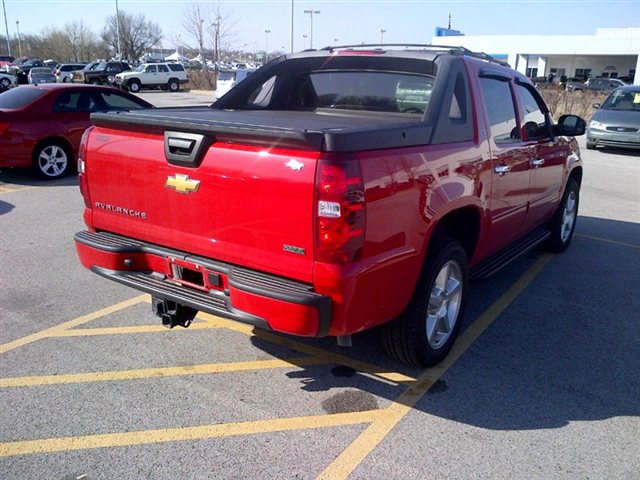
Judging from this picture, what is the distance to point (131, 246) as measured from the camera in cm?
354

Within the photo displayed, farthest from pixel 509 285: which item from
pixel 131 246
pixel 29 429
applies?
pixel 29 429

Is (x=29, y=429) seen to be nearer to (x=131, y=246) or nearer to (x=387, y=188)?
(x=131, y=246)

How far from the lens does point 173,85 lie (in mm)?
42562

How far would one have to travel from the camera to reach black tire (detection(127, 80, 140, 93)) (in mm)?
39722

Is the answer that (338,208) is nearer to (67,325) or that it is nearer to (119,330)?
(119,330)

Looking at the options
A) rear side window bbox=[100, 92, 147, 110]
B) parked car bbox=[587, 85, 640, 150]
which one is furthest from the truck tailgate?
parked car bbox=[587, 85, 640, 150]

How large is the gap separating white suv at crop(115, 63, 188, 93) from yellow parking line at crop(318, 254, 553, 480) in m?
39.1

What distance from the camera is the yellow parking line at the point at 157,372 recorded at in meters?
3.56

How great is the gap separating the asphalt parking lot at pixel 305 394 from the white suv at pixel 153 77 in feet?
123

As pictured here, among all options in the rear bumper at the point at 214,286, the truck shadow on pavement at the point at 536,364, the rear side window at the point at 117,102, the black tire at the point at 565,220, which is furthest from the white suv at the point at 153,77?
the rear bumper at the point at 214,286

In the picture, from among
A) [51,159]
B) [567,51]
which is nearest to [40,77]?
[51,159]

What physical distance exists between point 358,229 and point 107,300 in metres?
2.94

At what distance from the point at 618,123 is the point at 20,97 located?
553 inches

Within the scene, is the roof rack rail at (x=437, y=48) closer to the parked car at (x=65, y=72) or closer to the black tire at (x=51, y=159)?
the black tire at (x=51, y=159)
